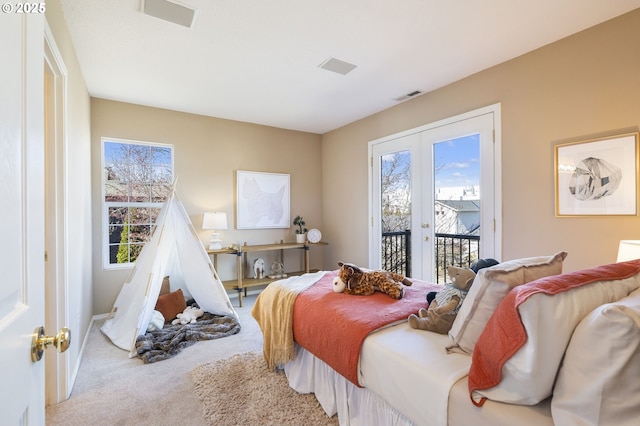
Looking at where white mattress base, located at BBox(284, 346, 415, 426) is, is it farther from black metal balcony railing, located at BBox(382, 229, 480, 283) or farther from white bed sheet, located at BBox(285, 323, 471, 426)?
black metal balcony railing, located at BBox(382, 229, 480, 283)

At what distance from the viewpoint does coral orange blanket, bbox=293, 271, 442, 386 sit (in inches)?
65.9

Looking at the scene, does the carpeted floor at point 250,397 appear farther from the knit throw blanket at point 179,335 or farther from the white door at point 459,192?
the white door at point 459,192

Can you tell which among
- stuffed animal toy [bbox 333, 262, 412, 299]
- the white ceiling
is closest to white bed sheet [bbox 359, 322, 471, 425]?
stuffed animal toy [bbox 333, 262, 412, 299]

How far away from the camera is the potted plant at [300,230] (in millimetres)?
4965

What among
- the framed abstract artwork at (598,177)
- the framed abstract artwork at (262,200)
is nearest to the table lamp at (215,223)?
the framed abstract artwork at (262,200)

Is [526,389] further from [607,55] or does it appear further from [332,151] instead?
[332,151]

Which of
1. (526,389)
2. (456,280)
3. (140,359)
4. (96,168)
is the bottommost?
(140,359)

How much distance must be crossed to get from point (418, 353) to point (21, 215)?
4.95 ft

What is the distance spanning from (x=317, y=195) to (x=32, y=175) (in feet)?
15.5

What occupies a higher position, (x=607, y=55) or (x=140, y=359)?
(x=607, y=55)

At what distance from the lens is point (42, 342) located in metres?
0.78

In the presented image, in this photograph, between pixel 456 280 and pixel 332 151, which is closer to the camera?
pixel 456 280

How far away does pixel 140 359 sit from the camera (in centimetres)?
272

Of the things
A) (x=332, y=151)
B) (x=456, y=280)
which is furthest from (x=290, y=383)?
(x=332, y=151)
